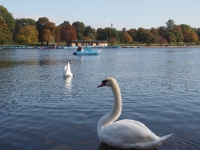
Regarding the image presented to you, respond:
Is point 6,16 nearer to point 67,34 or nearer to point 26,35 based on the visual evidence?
point 26,35

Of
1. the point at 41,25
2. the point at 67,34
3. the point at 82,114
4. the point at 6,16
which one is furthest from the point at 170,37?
the point at 82,114

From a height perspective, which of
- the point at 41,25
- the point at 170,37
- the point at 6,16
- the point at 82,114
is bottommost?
the point at 82,114

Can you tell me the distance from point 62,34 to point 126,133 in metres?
142

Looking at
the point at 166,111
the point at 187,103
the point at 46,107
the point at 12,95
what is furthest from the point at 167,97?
the point at 12,95

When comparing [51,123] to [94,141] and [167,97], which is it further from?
[167,97]

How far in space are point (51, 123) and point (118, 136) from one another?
3.77 m

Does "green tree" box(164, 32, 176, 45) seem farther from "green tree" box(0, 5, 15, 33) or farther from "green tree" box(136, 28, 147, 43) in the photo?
"green tree" box(0, 5, 15, 33)

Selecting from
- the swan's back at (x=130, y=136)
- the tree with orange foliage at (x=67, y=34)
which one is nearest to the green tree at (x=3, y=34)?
the tree with orange foliage at (x=67, y=34)

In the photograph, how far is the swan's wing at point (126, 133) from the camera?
22.2 feet

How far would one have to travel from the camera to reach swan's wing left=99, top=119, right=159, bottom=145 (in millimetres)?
6777

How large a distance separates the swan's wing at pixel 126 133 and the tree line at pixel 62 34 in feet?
346

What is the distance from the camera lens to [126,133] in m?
6.91

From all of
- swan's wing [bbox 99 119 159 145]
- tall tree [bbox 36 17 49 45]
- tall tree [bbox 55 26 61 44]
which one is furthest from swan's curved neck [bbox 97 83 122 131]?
tall tree [bbox 55 26 61 44]

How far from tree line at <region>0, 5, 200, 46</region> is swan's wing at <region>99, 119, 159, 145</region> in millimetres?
105450
